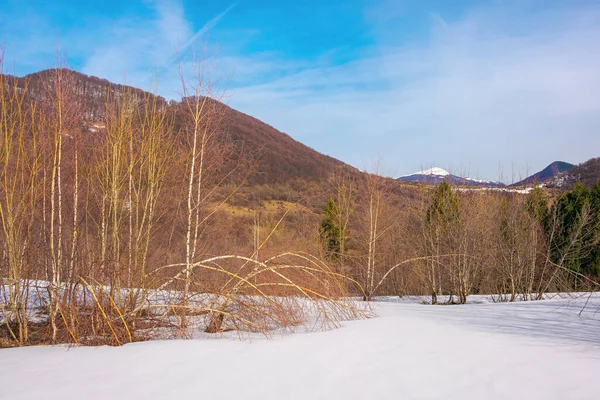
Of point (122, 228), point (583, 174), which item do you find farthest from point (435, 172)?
point (583, 174)

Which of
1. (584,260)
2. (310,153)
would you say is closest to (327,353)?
(584,260)

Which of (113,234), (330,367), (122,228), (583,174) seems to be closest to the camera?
(330,367)

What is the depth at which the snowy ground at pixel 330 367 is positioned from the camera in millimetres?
3934

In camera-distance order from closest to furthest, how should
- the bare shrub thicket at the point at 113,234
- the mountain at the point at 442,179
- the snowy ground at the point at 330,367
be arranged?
1. the snowy ground at the point at 330,367
2. the bare shrub thicket at the point at 113,234
3. the mountain at the point at 442,179

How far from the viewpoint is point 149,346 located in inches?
213

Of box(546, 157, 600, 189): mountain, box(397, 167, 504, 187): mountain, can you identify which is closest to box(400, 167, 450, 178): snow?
box(397, 167, 504, 187): mountain

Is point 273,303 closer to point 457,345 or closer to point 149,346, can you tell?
point 149,346

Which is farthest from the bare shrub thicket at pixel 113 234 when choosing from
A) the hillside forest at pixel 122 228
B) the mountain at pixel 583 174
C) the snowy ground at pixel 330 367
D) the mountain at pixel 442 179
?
the mountain at pixel 583 174

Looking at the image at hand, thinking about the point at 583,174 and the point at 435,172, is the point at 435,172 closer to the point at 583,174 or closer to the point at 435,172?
the point at 435,172

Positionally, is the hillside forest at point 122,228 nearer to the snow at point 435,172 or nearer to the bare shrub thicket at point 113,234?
the bare shrub thicket at point 113,234

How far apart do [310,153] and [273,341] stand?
73.5m

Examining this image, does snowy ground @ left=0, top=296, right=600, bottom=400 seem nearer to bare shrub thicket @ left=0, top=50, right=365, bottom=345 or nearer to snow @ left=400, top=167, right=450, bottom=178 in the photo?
bare shrub thicket @ left=0, top=50, right=365, bottom=345

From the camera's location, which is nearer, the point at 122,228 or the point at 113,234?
the point at 113,234

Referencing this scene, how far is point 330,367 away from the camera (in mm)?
4625
